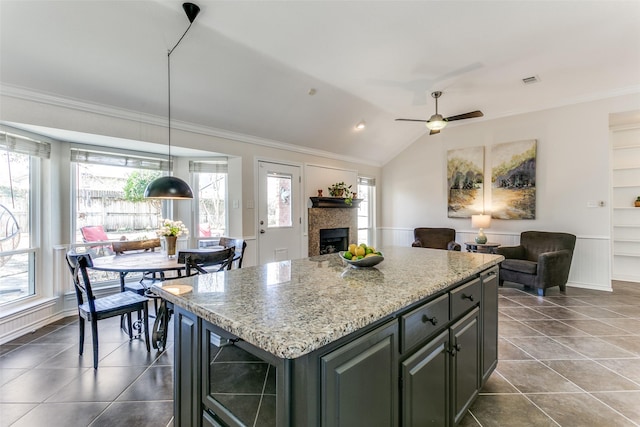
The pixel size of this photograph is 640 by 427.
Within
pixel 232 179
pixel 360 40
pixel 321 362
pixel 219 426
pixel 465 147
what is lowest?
pixel 219 426

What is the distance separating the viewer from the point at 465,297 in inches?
64.7

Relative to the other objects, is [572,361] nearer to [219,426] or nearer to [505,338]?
[505,338]

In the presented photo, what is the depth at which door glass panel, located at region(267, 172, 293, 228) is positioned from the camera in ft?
16.3

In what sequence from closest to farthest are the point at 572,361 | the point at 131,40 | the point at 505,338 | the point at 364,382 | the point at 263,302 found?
the point at 364,382 → the point at 263,302 → the point at 572,361 → the point at 131,40 → the point at 505,338

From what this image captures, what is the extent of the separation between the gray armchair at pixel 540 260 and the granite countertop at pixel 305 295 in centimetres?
294

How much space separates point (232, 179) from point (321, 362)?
4117 millimetres

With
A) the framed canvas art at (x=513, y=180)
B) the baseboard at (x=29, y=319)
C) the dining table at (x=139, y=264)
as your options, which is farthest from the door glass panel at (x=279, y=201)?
the framed canvas art at (x=513, y=180)

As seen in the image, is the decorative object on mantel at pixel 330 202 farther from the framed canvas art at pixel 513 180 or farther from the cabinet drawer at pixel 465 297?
the cabinet drawer at pixel 465 297

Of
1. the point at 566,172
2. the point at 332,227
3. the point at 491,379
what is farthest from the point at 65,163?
the point at 566,172

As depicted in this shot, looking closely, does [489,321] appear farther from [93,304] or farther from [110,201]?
[110,201]

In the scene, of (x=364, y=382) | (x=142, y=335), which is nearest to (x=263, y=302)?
(x=364, y=382)

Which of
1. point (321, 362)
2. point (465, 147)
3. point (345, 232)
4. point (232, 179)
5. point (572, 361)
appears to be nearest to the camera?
point (321, 362)

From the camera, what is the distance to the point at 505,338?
2.88 m

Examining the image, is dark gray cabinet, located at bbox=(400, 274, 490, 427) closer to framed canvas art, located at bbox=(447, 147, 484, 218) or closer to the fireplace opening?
the fireplace opening
